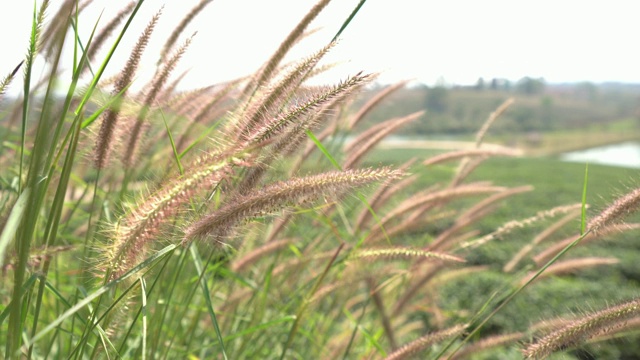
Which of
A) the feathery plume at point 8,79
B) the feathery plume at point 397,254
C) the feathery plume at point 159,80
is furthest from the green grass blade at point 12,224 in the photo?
the feathery plume at point 397,254

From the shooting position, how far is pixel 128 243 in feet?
3.08

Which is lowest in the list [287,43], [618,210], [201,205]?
[618,210]

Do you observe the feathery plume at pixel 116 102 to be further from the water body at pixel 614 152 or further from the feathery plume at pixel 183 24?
the water body at pixel 614 152

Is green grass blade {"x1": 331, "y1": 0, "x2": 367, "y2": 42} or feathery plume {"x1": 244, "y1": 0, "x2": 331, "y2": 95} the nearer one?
green grass blade {"x1": 331, "y1": 0, "x2": 367, "y2": 42}

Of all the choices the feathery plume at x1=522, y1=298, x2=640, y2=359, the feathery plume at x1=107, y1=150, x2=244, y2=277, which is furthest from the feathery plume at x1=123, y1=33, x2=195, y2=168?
the feathery plume at x1=522, y1=298, x2=640, y2=359

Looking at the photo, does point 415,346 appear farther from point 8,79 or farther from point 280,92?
point 8,79

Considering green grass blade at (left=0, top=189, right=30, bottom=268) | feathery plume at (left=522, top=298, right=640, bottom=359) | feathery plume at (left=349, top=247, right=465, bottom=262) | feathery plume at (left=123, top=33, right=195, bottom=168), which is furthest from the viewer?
feathery plume at (left=349, top=247, right=465, bottom=262)

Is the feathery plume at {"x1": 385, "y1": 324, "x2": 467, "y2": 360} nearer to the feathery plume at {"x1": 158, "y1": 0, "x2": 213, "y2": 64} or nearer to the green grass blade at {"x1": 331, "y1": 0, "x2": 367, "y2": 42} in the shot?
the green grass blade at {"x1": 331, "y1": 0, "x2": 367, "y2": 42}

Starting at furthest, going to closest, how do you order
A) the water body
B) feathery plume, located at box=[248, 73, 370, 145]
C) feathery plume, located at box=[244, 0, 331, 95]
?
the water body < feathery plume, located at box=[244, 0, 331, 95] < feathery plume, located at box=[248, 73, 370, 145]

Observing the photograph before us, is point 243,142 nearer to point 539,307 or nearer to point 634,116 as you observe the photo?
point 539,307

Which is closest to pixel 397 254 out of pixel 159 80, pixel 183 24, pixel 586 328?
pixel 586 328

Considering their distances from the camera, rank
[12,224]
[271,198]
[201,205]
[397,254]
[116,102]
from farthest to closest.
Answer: [397,254] < [116,102] < [201,205] < [271,198] < [12,224]

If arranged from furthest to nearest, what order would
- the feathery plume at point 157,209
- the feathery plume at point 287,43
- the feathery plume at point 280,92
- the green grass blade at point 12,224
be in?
the feathery plume at point 287,43 → the feathery plume at point 280,92 → the feathery plume at point 157,209 → the green grass blade at point 12,224

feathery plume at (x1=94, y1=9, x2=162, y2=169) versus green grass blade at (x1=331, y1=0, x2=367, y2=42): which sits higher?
green grass blade at (x1=331, y1=0, x2=367, y2=42)
